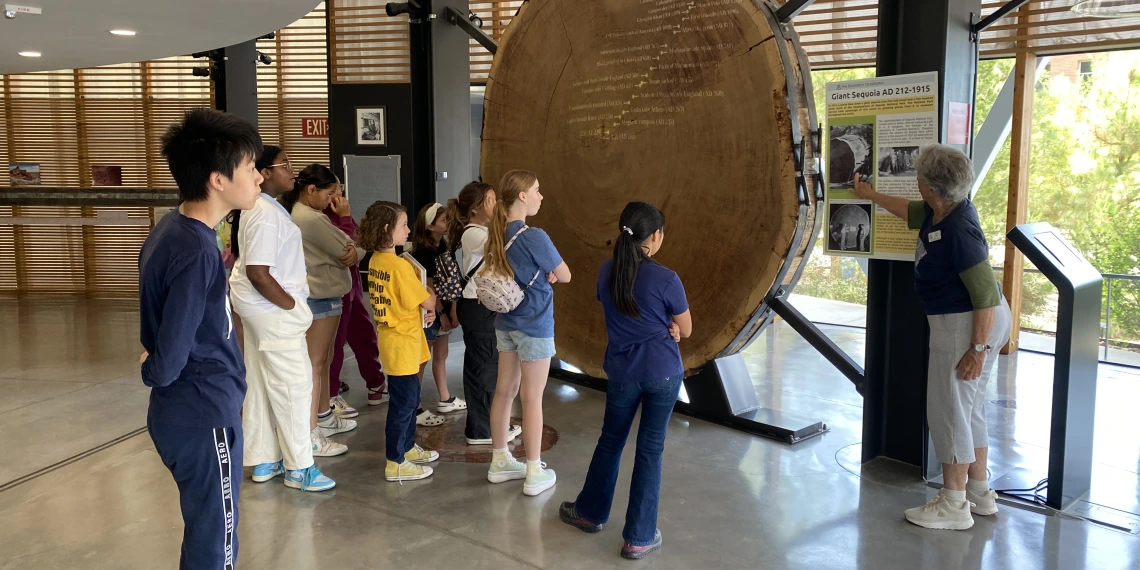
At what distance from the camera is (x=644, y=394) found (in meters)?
2.91

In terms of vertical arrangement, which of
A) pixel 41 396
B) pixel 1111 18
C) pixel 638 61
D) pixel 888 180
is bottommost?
pixel 41 396

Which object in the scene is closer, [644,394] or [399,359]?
[644,394]

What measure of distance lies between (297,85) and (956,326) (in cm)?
863

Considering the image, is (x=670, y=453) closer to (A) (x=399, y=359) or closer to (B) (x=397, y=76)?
(A) (x=399, y=359)

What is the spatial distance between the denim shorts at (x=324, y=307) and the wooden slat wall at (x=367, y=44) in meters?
3.23

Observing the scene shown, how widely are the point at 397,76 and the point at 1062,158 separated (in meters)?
8.36

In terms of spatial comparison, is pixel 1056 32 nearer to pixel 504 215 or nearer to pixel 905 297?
pixel 905 297

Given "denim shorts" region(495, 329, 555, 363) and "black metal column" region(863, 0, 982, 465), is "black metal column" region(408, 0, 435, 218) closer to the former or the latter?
"denim shorts" region(495, 329, 555, 363)

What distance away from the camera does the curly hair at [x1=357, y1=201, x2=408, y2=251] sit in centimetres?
363

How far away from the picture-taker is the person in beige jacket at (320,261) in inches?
164

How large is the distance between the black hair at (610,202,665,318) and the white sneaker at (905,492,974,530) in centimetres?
138

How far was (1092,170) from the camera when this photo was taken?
416 inches

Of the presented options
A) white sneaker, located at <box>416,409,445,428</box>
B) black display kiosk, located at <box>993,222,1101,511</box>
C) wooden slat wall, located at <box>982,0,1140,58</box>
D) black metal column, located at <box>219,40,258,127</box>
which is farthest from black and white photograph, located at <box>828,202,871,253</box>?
black metal column, located at <box>219,40,258,127</box>

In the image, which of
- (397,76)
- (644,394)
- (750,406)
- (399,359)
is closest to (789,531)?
(644,394)
